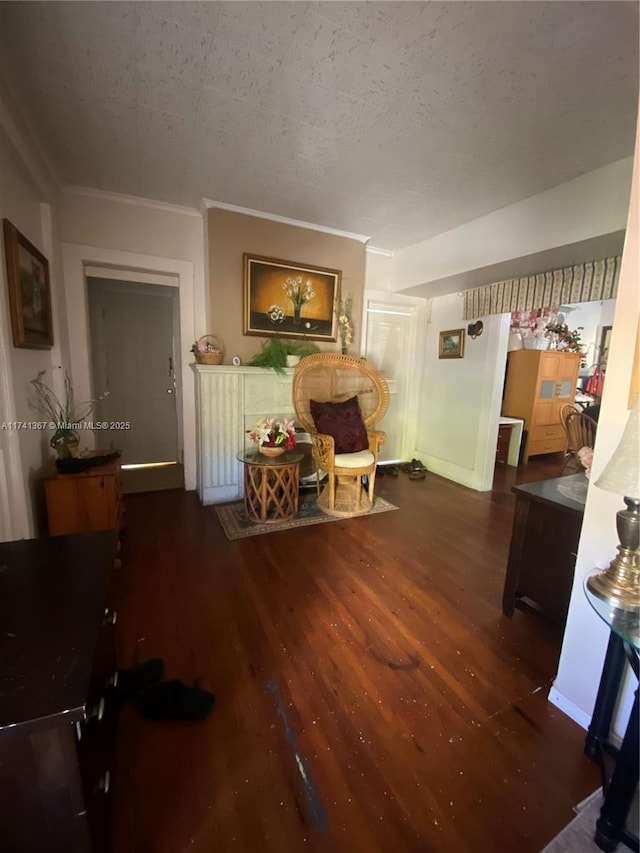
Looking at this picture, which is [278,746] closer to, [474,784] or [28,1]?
[474,784]

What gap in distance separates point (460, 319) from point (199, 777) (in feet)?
12.8

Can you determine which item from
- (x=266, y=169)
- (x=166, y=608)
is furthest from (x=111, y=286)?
(x=166, y=608)

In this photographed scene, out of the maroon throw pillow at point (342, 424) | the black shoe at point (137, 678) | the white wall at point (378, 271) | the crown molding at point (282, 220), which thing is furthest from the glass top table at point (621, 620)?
the white wall at point (378, 271)

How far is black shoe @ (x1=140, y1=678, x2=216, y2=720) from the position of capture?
121 cm

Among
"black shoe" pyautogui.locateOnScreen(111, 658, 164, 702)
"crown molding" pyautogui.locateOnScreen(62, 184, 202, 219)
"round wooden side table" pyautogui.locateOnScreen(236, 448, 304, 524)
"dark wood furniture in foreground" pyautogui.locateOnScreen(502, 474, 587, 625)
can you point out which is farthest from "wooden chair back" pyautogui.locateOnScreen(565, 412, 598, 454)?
"crown molding" pyautogui.locateOnScreen(62, 184, 202, 219)

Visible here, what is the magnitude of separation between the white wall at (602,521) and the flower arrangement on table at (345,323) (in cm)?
257

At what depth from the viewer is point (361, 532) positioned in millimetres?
2619

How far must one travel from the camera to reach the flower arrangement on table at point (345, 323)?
3.50 metres

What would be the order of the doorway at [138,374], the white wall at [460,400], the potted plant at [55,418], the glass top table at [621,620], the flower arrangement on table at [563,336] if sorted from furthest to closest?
1. the flower arrangement on table at [563,336]
2. the doorway at [138,374]
3. the white wall at [460,400]
4. the potted plant at [55,418]
5. the glass top table at [621,620]

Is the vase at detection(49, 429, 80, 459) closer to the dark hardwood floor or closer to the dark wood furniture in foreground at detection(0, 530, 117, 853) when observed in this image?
the dark hardwood floor

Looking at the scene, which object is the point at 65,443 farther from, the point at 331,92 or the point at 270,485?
the point at 331,92

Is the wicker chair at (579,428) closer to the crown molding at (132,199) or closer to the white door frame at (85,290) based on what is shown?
the white door frame at (85,290)

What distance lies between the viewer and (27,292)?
1919 millimetres

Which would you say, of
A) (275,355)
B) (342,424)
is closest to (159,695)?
(342,424)
